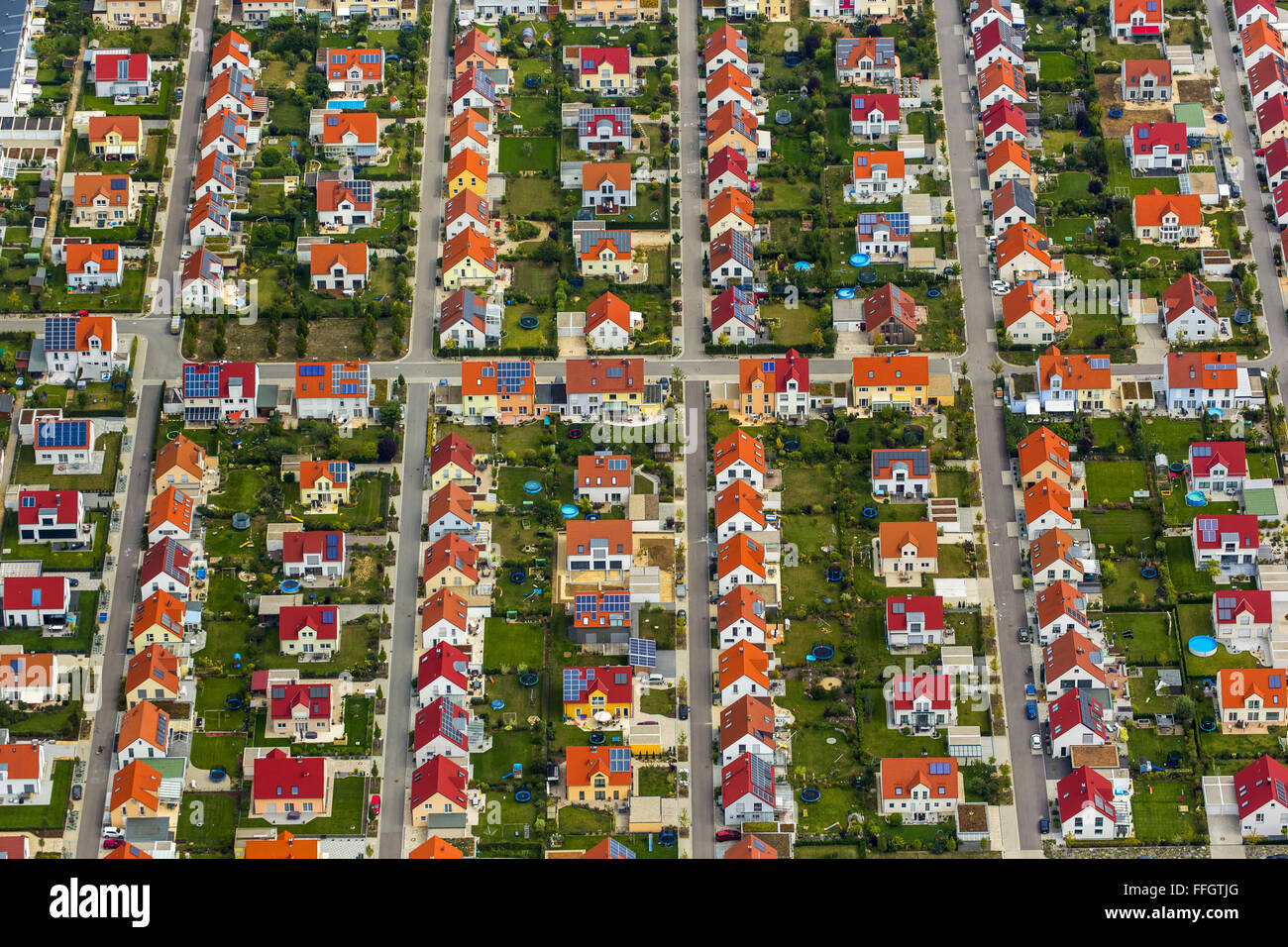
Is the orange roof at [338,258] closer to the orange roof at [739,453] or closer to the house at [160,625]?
the orange roof at [739,453]

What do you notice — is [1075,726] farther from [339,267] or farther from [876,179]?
[339,267]

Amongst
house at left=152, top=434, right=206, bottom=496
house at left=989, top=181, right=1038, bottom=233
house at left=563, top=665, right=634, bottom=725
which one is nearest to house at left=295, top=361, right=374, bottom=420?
house at left=152, top=434, right=206, bottom=496

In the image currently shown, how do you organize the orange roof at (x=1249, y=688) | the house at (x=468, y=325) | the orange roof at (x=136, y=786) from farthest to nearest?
1. the house at (x=468, y=325)
2. the orange roof at (x=1249, y=688)
3. the orange roof at (x=136, y=786)

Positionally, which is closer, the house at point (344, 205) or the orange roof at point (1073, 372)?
the orange roof at point (1073, 372)

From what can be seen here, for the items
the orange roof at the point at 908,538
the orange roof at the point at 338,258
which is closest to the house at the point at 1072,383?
the orange roof at the point at 908,538

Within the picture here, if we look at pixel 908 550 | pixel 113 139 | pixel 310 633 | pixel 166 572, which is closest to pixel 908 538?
pixel 908 550
